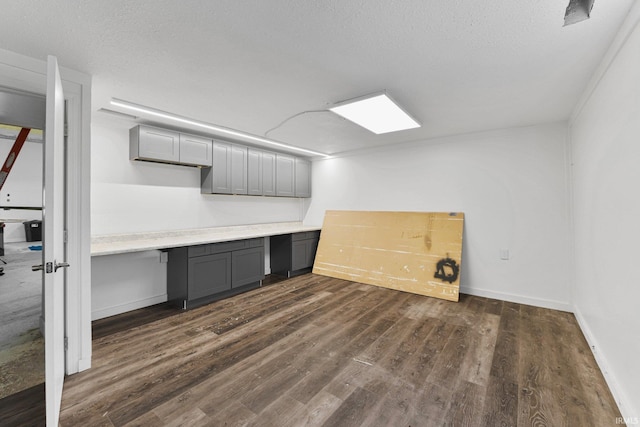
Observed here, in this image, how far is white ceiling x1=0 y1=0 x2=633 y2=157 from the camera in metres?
1.47

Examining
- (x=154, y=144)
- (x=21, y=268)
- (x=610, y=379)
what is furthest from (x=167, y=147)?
(x=610, y=379)

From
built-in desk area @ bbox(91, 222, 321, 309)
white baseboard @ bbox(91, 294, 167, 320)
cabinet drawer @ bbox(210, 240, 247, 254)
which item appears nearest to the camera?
white baseboard @ bbox(91, 294, 167, 320)

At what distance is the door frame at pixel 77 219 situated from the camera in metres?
2.06

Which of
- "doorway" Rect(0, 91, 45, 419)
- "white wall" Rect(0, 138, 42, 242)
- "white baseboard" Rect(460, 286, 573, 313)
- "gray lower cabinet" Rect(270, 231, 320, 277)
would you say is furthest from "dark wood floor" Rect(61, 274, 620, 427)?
"white wall" Rect(0, 138, 42, 242)

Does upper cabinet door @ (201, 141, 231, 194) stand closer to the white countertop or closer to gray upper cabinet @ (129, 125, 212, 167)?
gray upper cabinet @ (129, 125, 212, 167)

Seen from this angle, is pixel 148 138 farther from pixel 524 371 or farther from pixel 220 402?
pixel 524 371

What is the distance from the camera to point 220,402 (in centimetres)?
178

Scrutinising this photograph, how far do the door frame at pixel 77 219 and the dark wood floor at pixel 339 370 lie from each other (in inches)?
10.4

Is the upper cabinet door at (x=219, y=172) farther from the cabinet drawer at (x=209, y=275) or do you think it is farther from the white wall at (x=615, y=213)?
the white wall at (x=615, y=213)

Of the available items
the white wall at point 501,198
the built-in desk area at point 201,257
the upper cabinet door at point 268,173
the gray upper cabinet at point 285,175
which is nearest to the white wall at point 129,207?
the built-in desk area at point 201,257

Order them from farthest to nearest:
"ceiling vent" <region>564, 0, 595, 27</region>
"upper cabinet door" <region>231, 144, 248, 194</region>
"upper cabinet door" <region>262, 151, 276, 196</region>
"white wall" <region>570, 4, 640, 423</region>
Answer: "upper cabinet door" <region>262, 151, 276, 196</region>
"upper cabinet door" <region>231, 144, 248, 194</region>
"white wall" <region>570, 4, 640, 423</region>
"ceiling vent" <region>564, 0, 595, 27</region>

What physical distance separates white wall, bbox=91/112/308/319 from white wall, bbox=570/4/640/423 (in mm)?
4487

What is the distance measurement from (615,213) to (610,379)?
1.18 metres

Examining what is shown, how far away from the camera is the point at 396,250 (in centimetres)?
447
